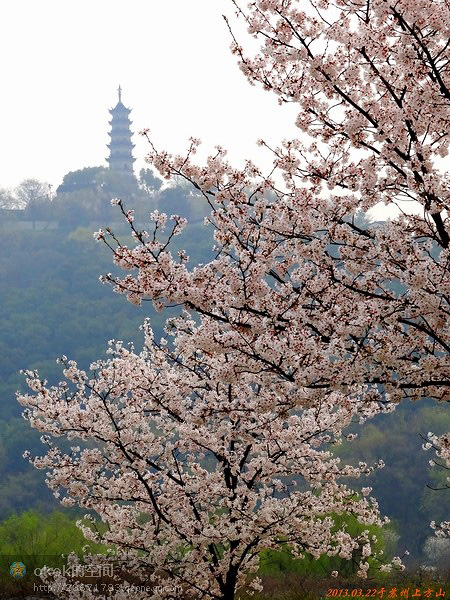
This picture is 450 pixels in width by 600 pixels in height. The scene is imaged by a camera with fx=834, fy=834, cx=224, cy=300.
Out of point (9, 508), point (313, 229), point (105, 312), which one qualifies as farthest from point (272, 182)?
point (105, 312)

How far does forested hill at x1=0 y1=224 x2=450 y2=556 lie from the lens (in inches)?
1560

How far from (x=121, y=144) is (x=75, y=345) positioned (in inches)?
1575

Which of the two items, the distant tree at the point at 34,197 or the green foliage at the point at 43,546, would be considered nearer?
the green foliage at the point at 43,546

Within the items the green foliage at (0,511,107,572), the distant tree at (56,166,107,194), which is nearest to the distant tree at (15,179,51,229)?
the distant tree at (56,166,107,194)

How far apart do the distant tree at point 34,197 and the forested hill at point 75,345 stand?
3957 millimetres

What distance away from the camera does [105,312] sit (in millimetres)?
67250

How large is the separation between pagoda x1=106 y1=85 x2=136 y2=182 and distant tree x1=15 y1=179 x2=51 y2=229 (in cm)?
851

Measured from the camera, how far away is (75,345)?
6425 centimetres

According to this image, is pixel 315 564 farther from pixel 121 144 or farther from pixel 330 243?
pixel 121 144

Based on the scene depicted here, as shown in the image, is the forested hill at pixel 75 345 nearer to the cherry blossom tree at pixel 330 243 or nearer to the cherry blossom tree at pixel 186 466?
the cherry blossom tree at pixel 186 466

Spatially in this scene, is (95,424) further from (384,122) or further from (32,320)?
(32,320)

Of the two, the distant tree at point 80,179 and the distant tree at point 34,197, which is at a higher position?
the distant tree at point 80,179

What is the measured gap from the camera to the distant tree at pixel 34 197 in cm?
8888

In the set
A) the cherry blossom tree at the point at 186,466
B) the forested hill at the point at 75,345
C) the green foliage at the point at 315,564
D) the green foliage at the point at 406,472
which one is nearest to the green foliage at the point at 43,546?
the green foliage at the point at 315,564
